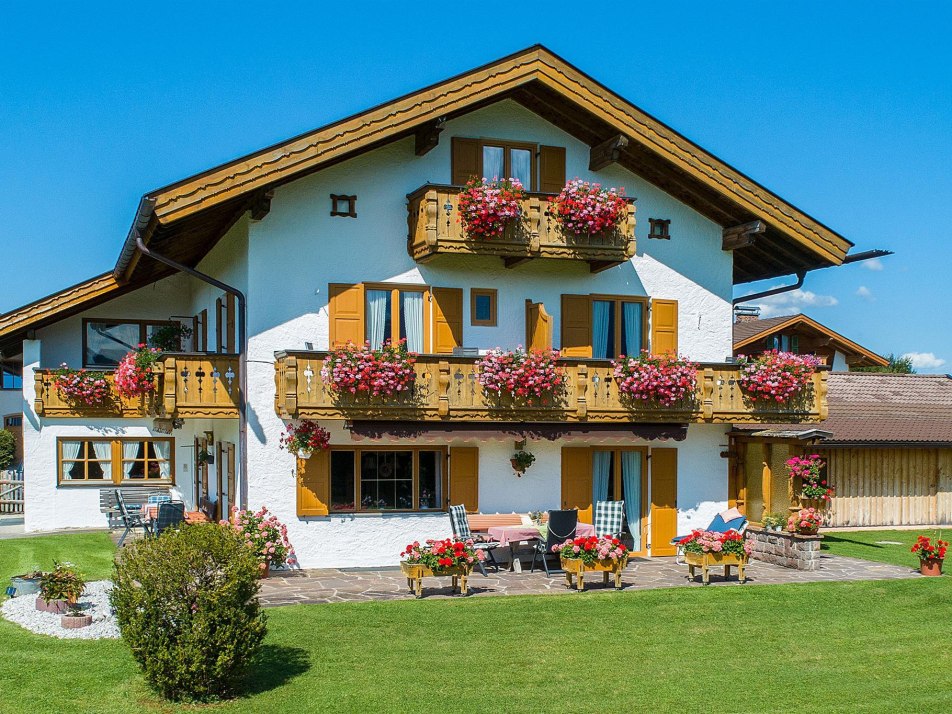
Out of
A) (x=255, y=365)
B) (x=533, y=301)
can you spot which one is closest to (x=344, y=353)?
(x=255, y=365)

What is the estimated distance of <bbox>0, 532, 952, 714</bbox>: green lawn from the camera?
10602 millimetres

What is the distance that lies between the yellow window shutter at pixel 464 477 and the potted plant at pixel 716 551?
3.86 m

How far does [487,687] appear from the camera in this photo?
36.3ft

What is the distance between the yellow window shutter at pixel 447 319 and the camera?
731 inches

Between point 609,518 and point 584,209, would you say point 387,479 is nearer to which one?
point 609,518

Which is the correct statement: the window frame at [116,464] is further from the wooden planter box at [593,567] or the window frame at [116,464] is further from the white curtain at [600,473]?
the wooden planter box at [593,567]

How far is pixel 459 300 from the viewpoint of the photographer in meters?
18.7

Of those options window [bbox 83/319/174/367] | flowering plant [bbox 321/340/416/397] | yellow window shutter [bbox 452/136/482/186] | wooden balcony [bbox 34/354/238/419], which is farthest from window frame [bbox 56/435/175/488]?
yellow window shutter [bbox 452/136/482/186]

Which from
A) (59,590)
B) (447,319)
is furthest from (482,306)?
(59,590)

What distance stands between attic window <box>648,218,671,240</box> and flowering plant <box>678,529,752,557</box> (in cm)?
598

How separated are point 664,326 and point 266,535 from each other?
8185 mm

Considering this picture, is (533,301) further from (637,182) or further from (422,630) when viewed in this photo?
(422,630)

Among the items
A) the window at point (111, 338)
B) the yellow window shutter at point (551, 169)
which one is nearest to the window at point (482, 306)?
the yellow window shutter at point (551, 169)

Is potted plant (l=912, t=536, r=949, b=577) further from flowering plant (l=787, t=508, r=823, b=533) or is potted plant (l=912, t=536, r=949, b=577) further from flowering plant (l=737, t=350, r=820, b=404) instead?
flowering plant (l=737, t=350, r=820, b=404)
